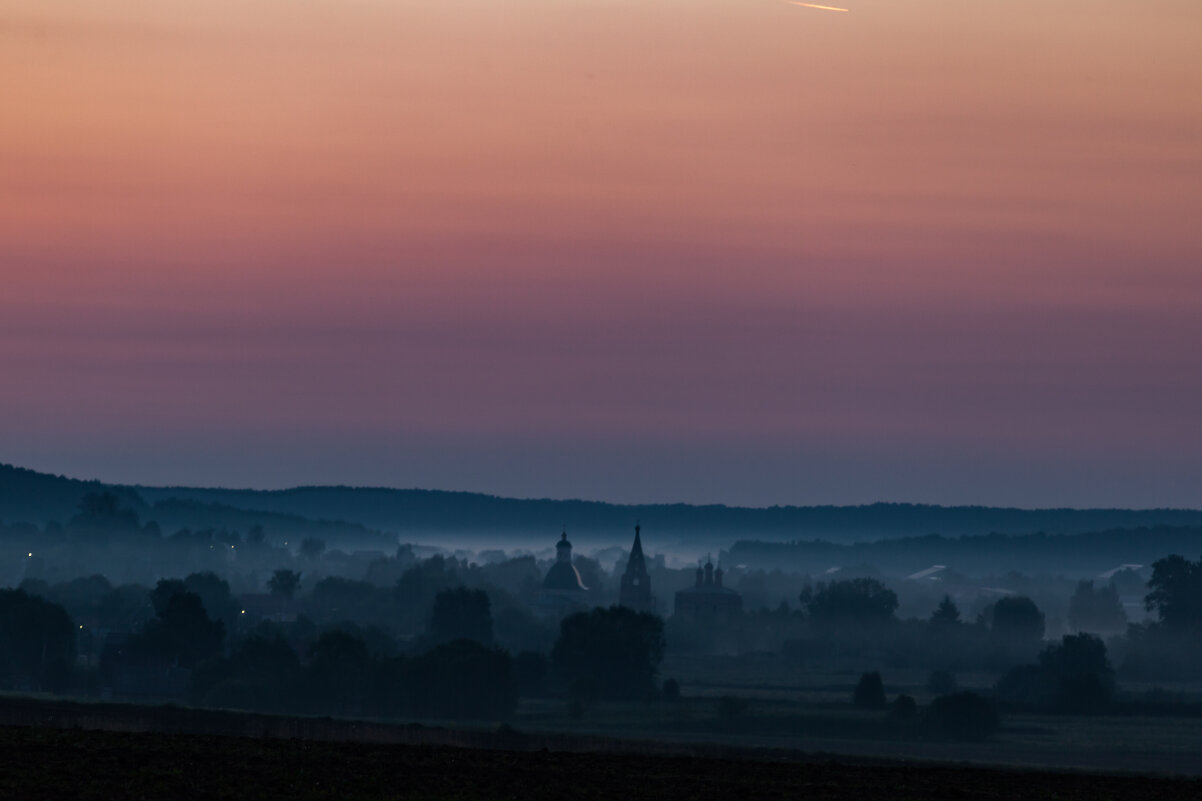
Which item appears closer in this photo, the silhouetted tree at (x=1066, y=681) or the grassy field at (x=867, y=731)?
the grassy field at (x=867, y=731)

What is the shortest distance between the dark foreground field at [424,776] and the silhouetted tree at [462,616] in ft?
403

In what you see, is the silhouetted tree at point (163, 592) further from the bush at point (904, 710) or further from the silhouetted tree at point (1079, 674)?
the silhouetted tree at point (1079, 674)

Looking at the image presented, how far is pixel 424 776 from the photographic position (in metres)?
49.6

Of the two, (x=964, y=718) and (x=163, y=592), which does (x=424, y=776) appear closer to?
(x=964, y=718)

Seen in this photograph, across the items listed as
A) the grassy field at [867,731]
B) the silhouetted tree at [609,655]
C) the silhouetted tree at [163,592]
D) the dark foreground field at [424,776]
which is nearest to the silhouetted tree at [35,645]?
the silhouetted tree at [163,592]

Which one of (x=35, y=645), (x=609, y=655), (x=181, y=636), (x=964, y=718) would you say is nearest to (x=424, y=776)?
(x=964, y=718)

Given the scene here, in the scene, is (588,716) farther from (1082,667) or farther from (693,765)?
(693,765)

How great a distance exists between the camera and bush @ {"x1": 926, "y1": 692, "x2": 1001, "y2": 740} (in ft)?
407

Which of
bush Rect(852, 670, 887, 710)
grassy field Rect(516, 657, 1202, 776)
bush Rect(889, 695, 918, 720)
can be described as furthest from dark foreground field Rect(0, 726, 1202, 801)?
bush Rect(852, 670, 887, 710)

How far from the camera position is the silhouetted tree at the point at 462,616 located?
181 meters

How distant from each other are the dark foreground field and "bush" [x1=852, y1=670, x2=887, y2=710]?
278 ft

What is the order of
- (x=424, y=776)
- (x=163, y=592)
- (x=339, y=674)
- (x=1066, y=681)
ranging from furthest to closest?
(x=163, y=592) < (x=1066, y=681) < (x=339, y=674) < (x=424, y=776)

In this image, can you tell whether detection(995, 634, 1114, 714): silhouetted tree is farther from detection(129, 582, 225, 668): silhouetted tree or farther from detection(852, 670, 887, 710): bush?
detection(129, 582, 225, 668): silhouetted tree

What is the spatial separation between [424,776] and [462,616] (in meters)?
135
